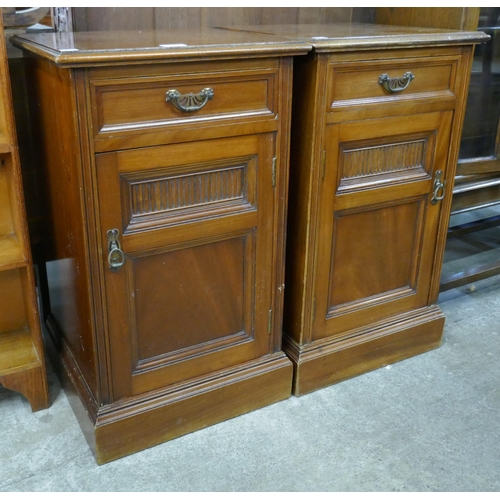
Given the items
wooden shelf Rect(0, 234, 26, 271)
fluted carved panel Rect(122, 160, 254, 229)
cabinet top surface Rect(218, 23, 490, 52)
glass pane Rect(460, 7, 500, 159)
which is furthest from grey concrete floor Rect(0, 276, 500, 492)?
cabinet top surface Rect(218, 23, 490, 52)

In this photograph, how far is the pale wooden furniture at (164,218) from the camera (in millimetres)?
1294

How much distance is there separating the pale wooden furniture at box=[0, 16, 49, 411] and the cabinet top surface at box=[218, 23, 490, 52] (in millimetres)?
747

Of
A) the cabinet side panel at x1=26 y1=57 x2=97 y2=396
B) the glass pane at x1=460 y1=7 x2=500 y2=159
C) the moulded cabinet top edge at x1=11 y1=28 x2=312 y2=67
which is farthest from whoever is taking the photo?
the glass pane at x1=460 y1=7 x2=500 y2=159

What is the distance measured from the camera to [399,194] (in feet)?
5.78

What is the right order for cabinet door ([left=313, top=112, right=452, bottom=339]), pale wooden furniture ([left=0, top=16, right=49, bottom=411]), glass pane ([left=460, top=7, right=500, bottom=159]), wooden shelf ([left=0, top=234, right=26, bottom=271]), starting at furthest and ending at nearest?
glass pane ([left=460, top=7, right=500, bottom=159]) < cabinet door ([left=313, top=112, right=452, bottom=339]) < wooden shelf ([left=0, top=234, right=26, bottom=271]) < pale wooden furniture ([left=0, top=16, right=49, bottom=411])

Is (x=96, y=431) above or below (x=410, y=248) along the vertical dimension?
below

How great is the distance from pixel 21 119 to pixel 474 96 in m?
1.47

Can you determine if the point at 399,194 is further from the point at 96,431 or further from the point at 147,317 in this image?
the point at 96,431

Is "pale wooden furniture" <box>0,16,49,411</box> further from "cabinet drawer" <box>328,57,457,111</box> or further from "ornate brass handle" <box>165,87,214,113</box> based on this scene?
"cabinet drawer" <box>328,57,457,111</box>

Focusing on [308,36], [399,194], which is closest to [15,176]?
[308,36]

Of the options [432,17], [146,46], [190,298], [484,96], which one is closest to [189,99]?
[146,46]

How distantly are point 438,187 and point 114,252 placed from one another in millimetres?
998

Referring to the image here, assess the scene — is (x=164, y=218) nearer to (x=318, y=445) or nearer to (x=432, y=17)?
(x=318, y=445)

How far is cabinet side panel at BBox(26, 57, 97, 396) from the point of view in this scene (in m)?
1.31
